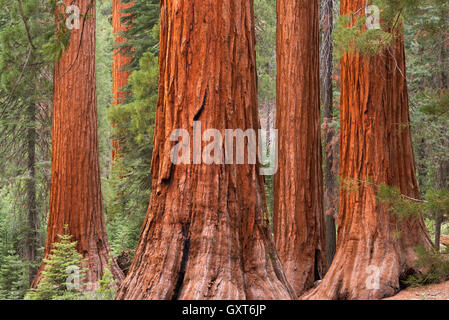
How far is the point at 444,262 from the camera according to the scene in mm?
5695

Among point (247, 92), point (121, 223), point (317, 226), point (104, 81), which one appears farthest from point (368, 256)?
point (104, 81)

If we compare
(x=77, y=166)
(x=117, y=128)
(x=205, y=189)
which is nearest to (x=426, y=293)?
(x=205, y=189)

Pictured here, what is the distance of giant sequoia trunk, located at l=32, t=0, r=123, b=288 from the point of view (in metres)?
9.39

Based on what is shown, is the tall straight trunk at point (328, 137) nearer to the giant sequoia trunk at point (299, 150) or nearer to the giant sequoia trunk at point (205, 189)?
the giant sequoia trunk at point (299, 150)

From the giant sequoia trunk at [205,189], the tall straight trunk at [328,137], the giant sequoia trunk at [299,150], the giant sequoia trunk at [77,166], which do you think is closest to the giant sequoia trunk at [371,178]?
the giant sequoia trunk at [299,150]

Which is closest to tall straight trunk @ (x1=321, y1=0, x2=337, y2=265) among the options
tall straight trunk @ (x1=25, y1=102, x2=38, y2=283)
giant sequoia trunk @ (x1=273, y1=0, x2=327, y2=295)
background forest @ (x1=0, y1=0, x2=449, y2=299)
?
background forest @ (x1=0, y1=0, x2=449, y2=299)

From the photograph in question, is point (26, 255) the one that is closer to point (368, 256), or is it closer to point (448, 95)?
point (368, 256)

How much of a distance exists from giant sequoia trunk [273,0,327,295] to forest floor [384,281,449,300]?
7.59 feet

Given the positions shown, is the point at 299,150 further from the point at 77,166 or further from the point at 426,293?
the point at 77,166

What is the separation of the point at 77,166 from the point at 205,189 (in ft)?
19.7

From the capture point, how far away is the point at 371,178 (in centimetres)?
698

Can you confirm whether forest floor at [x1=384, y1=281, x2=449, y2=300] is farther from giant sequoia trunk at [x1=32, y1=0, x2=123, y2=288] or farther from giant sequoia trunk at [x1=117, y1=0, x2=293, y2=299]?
giant sequoia trunk at [x1=32, y1=0, x2=123, y2=288]

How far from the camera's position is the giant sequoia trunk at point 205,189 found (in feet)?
13.5

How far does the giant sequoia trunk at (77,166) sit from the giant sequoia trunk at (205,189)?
5.45m
